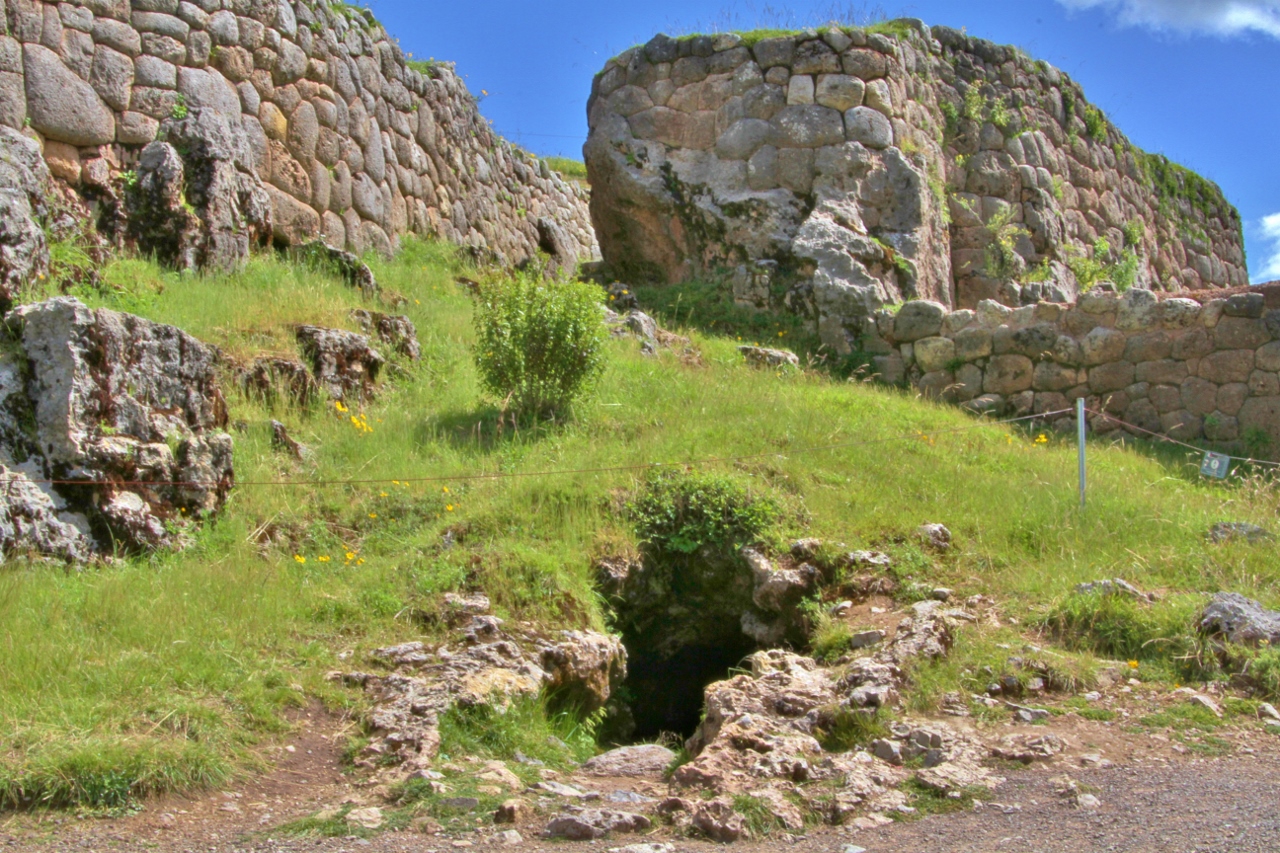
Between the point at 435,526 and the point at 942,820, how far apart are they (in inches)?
133

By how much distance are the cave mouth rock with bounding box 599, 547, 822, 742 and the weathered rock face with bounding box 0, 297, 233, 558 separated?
7.51 feet

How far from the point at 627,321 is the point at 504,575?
5094mm

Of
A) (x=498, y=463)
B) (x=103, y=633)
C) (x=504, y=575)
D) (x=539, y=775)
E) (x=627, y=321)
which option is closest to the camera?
(x=539, y=775)

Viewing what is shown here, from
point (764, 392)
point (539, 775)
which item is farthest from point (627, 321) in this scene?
point (539, 775)

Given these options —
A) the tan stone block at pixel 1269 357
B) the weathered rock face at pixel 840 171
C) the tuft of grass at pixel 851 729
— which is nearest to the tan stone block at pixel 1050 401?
the tan stone block at pixel 1269 357

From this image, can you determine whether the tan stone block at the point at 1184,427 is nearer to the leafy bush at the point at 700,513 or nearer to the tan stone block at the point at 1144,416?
the tan stone block at the point at 1144,416

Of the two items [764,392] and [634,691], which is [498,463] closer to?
[634,691]

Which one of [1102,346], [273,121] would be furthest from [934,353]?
[273,121]

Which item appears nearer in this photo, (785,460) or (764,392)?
(785,460)

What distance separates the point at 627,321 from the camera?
1041 cm

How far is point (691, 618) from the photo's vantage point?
21.6 ft

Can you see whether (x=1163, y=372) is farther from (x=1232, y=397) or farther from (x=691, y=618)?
(x=691, y=618)

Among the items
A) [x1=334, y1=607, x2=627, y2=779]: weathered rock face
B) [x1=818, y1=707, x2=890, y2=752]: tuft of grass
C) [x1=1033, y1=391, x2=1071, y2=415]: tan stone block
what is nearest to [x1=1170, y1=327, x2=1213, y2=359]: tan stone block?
[x1=1033, y1=391, x2=1071, y2=415]: tan stone block

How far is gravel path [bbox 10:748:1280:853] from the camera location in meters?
3.33
